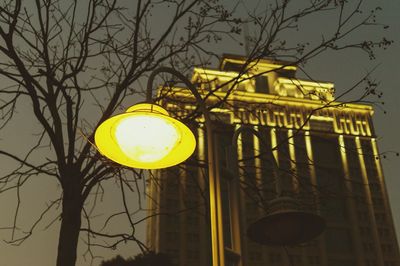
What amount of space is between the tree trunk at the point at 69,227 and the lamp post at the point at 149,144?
8.82 feet

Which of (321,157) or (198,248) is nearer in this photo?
(198,248)

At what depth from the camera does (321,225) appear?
357cm

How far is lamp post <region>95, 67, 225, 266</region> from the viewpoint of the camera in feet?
10.3

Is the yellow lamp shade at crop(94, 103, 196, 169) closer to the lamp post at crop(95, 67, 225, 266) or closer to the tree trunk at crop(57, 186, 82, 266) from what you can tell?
the lamp post at crop(95, 67, 225, 266)

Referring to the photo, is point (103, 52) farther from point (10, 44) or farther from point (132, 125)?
point (132, 125)

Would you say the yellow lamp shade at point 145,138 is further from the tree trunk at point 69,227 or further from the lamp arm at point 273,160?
the tree trunk at point 69,227

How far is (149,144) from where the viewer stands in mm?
3205

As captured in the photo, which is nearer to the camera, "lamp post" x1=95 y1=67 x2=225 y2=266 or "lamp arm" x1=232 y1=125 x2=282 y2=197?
"lamp post" x1=95 y1=67 x2=225 y2=266

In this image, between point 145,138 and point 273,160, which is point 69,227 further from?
point 145,138

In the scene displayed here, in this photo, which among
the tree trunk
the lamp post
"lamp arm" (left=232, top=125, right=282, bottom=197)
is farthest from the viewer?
the tree trunk

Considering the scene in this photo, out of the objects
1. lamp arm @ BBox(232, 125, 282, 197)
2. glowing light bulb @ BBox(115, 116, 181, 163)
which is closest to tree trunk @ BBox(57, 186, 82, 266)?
lamp arm @ BBox(232, 125, 282, 197)

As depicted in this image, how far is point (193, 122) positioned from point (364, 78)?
2.55 m

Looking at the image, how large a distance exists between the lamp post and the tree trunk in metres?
2.69

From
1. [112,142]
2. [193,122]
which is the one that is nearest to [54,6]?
[193,122]
